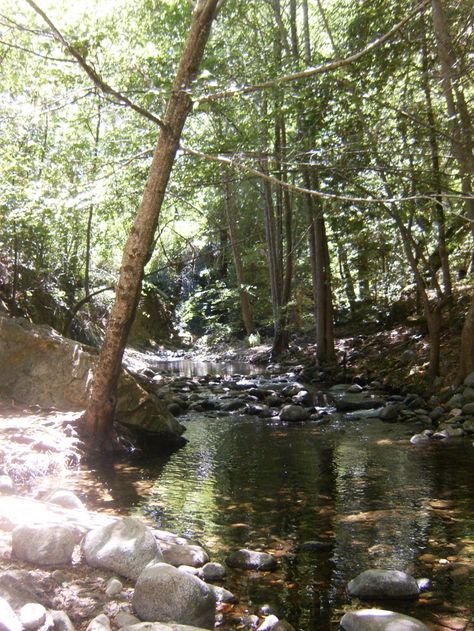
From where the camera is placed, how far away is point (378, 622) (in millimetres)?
2799

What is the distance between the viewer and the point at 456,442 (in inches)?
314

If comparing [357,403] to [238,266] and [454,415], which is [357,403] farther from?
[238,266]

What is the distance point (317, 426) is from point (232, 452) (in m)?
2.45

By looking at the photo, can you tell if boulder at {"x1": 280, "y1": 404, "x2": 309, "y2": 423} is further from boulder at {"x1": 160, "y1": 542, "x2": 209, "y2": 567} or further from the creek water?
boulder at {"x1": 160, "y1": 542, "x2": 209, "y2": 567}

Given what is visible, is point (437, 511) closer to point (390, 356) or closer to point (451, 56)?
point (451, 56)

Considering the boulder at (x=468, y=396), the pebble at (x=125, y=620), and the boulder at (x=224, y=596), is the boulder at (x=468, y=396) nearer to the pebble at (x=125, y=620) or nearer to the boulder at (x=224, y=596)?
the boulder at (x=224, y=596)

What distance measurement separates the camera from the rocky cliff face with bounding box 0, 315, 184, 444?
7637mm

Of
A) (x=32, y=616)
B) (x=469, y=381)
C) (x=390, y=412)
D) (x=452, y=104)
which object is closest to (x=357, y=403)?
(x=390, y=412)

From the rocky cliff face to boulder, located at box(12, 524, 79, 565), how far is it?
160 inches

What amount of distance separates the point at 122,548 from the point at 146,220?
3.96 m

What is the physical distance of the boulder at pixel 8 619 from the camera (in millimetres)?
2383

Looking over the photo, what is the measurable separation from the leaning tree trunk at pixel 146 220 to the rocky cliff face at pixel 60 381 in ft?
3.05

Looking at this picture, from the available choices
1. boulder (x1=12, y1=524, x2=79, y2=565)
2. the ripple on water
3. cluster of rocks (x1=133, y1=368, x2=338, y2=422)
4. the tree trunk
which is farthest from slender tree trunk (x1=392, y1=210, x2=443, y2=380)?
boulder (x1=12, y1=524, x2=79, y2=565)

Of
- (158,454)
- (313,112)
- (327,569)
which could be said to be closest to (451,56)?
(313,112)
